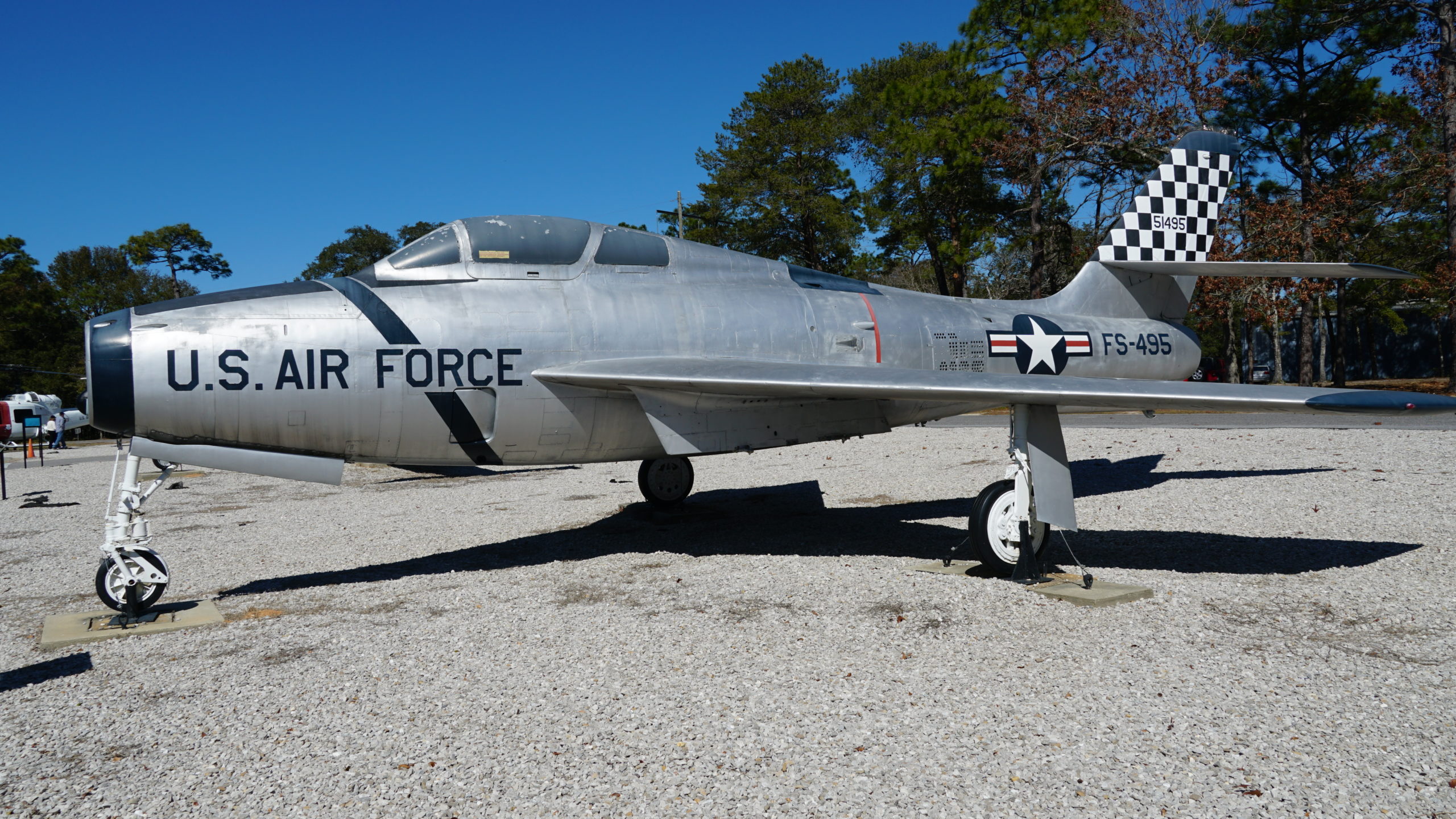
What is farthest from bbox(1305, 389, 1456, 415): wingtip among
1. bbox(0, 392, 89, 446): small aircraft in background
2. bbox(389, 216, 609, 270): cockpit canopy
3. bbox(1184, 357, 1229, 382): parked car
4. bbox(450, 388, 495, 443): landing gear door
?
bbox(1184, 357, 1229, 382): parked car

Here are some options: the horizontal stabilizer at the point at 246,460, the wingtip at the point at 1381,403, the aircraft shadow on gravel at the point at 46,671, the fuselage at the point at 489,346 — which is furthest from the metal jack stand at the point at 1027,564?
the aircraft shadow on gravel at the point at 46,671

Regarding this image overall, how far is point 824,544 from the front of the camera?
331 inches

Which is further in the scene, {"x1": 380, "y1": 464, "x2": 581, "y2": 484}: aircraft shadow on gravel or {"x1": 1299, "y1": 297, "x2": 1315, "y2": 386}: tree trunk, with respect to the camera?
{"x1": 1299, "y1": 297, "x2": 1315, "y2": 386}: tree trunk

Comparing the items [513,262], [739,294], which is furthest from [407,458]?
[739,294]

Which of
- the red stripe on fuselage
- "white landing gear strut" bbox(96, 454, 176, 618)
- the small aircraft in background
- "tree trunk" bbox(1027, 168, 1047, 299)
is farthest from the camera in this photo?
the small aircraft in background

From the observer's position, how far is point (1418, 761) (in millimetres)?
3422

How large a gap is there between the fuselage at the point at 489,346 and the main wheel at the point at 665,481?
2.72 meters

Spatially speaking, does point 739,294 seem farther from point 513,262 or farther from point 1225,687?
point 1225,687

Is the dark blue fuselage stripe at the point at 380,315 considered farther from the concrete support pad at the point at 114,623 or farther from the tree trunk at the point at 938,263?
the tree trunk at the point at 938,263

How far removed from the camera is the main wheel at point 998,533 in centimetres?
675

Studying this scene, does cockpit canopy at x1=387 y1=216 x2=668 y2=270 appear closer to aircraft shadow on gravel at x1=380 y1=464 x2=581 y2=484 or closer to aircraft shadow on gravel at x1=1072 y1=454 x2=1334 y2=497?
aircraft shadow on gravel at x1=1072 y1=454 x2=1334 y2=497

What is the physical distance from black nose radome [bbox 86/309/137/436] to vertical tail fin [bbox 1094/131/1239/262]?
36.0 feet

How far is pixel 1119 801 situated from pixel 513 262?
622 cm

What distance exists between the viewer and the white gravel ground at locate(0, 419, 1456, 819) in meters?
3.39
